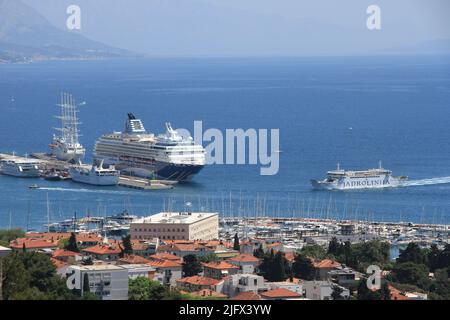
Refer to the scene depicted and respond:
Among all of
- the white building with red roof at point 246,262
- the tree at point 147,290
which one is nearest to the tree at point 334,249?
the white building with red roof at point 246,262

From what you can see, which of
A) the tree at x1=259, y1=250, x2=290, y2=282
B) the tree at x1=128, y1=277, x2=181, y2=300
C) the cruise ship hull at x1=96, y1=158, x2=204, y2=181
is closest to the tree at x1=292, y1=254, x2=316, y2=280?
the tree at x1=259, y1=250, x2=290, y2=282

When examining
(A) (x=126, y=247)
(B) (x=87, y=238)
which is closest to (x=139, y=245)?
(B) (x=87, y=238)

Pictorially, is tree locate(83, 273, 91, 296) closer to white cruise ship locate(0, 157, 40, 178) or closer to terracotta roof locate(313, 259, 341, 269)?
terracotta roof locate(313, 259, 341, 269)

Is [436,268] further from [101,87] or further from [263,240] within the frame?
[101,87]

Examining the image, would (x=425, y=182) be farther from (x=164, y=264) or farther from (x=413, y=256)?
(x=164, y=264)

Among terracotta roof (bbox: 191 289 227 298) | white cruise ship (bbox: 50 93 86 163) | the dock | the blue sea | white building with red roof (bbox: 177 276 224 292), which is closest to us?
terracotta roof (bbox: 191 289 227 298)

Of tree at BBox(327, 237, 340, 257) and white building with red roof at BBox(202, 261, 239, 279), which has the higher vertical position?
tree at BBox(327, 237, 340, 257)
